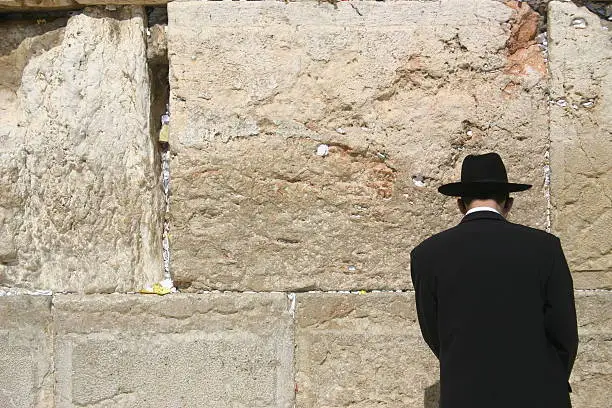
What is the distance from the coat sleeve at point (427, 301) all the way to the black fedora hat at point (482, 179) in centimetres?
32

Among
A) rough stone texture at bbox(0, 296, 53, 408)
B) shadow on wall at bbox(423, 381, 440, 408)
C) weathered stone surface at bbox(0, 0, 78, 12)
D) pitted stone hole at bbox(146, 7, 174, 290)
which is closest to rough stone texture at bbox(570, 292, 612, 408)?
shadow on wall at bbox(423, 381, 440, 408)

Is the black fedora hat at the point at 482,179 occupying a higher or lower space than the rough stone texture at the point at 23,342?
higher

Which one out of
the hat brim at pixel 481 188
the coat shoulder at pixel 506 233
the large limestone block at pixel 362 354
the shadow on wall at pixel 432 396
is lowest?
the shadow on wall at pixel 432 396

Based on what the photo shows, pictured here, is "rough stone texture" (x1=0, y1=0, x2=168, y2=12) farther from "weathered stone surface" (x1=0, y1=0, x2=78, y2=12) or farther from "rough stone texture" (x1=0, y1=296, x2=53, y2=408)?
"rough stone texture" (x1=0, y1=296, x2=53, y2=408)

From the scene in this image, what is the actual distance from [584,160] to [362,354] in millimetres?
1473

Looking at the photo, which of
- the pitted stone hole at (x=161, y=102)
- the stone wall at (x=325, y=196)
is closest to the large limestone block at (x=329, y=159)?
the stone wall at (x=325, y=196)

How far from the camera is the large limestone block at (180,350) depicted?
407 cm

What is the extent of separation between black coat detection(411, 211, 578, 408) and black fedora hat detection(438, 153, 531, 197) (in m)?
0.16

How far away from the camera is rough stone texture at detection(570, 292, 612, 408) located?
4.04 meters

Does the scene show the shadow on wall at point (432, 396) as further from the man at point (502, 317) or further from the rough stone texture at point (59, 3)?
the rough stone texture at point (59, 3)

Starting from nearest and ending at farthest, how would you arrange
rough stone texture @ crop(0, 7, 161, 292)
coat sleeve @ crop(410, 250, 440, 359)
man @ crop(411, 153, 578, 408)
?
man @ crop(411, 153, 578, 408)
coat sleeve @ crop(410, 250, 440, 359)
rough stone texture @ crop(0, 7, 161, 292)

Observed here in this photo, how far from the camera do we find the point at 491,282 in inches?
117

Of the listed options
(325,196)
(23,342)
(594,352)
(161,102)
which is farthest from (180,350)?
(594,352)

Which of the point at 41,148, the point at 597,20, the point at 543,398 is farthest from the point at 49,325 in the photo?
the point at 597,20
